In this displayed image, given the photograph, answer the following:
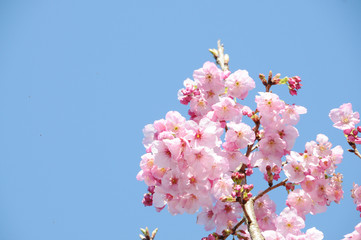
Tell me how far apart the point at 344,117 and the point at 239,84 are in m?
1.43

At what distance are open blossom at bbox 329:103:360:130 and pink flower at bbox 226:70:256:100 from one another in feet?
3.98

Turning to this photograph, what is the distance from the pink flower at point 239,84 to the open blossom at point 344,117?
1213mm

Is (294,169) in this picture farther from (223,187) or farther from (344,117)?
(344,117)

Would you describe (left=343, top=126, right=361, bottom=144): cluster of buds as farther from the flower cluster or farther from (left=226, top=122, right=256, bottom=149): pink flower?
(left=226, top=122, right=256, bottom=149): pink flower

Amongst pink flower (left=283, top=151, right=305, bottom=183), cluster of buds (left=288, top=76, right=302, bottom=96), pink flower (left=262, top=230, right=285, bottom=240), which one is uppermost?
cluster of buds (left=288, top=76, right=302, bottom=96)

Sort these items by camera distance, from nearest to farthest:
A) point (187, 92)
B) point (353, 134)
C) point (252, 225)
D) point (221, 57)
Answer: point (252, 225) → point (187, 92) → point (353, 134) → point (221, 57)

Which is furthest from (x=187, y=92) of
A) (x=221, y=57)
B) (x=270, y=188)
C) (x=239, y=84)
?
(x=270, y=188)

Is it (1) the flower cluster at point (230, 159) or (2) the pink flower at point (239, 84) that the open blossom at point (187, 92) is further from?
(2) the pink flower at point (239, 84)

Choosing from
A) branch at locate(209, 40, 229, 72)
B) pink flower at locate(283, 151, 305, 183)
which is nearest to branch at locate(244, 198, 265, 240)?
pink flower at locate(283, 151, 305, 183)

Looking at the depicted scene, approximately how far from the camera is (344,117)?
12.0 ft

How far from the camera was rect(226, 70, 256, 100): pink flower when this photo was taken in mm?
3303

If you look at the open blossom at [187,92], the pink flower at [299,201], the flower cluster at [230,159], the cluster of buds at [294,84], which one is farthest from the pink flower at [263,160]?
the open blossom at [187,92]

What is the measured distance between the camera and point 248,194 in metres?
2.73

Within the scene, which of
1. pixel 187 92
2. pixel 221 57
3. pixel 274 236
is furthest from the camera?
pixel 221 57
